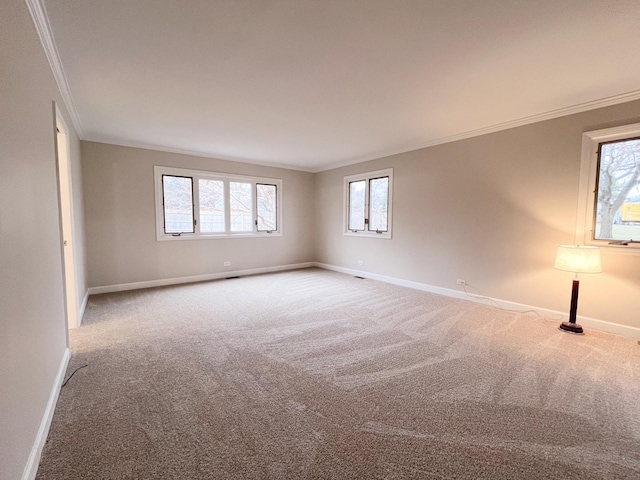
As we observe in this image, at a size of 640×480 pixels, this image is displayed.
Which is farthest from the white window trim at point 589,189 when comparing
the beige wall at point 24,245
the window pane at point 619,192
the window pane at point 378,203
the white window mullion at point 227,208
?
the white window mullion at point 227,208

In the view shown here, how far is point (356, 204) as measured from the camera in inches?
247

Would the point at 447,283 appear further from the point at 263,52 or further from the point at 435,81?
the point at 263,52

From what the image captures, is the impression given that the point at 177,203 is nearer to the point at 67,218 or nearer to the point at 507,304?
the point at 67,218

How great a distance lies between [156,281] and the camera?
17.1 feet

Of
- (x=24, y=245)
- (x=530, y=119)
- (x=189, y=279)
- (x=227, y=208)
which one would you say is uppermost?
(x=530, y=119)

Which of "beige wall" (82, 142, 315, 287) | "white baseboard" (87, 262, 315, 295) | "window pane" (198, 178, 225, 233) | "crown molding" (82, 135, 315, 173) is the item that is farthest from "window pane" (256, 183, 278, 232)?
"white baseboard" (87, 262, 315, 295)

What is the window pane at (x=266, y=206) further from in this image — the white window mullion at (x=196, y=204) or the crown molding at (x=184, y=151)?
the white window mullion at (x=196, y=204)

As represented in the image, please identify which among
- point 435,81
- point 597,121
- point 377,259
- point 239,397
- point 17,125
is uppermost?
point 435,81

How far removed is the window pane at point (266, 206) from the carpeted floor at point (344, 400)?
3.38 m

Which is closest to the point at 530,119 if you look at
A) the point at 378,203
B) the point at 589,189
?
the point at 589,189

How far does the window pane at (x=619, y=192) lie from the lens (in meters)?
2.99

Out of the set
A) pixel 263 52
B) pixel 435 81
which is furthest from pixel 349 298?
pixel 263 52

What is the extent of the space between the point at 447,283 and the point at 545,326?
57.4 inches

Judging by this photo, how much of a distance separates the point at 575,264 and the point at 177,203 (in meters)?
6.17
